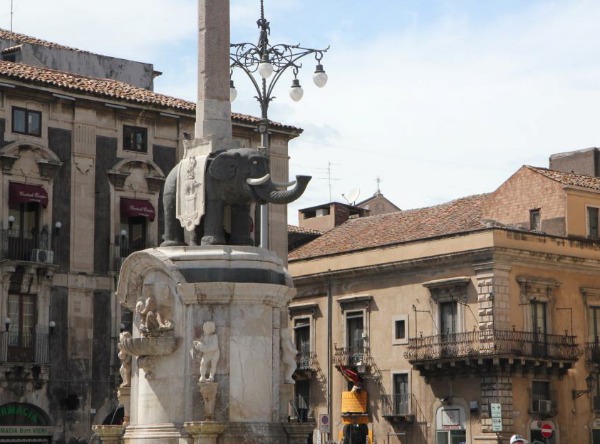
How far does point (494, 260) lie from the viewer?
50.0 metres

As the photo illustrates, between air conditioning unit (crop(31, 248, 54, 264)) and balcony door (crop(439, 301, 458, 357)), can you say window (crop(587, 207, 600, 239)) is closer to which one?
balcony door (crop(439, 301, 458, 357))

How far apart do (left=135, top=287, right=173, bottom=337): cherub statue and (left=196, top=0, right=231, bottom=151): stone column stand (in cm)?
298

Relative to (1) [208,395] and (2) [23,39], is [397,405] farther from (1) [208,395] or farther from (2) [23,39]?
(1) [208,395]

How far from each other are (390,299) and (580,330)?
6511 millimetres

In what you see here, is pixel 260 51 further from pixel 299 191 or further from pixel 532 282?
pixel 532 282

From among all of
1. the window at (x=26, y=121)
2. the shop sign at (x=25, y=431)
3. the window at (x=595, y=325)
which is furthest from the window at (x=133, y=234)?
the window at (x=595, y=325)

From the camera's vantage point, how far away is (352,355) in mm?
54594

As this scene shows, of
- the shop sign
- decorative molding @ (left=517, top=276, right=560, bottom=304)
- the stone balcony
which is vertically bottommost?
the shop sign

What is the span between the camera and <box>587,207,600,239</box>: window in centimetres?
5421

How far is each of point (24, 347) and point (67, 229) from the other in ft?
12.7

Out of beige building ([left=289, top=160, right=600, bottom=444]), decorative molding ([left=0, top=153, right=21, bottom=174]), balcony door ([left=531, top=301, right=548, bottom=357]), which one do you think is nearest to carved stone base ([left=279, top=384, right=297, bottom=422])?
decorative molding ([left=0, top=153, right=21, bottom=174])

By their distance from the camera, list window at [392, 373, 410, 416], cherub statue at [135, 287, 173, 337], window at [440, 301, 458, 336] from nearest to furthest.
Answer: cherub statue at [135, 287, 173, 337], window at [440, 301, 458, 336], window at [392, 373, 410, 416]

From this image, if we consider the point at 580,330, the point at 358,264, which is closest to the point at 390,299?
the point at 358,264

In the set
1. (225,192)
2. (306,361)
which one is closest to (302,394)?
(306,361)
